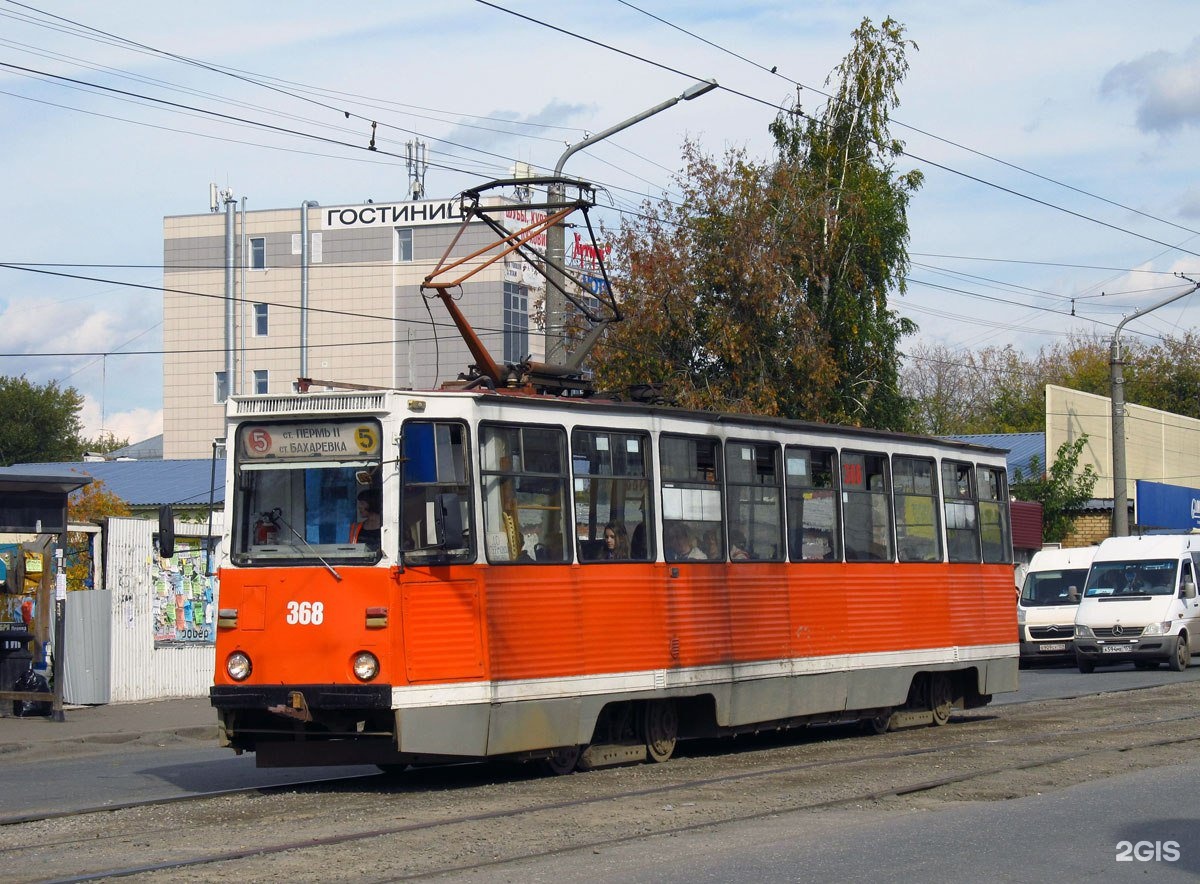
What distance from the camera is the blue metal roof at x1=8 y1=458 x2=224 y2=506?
46.7 metres

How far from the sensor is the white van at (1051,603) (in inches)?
1192

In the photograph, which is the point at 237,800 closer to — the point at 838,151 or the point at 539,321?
the point at 539,321

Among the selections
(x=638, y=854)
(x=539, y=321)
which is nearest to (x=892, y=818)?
(x=638, y=854)

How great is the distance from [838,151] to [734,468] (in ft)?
61.0

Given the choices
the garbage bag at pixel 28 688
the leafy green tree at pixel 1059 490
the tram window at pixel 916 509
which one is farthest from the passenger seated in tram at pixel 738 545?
the leafy green tree at pixel 1059 490

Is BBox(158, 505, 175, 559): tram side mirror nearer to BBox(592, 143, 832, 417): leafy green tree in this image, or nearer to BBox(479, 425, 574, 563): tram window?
BBox(479, 425, 574, 563): tram window

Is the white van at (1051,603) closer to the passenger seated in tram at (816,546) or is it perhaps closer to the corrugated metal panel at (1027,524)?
the corrugated metal panel at (1027,524)

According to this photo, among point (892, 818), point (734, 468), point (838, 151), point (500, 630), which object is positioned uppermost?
point (838, 151)

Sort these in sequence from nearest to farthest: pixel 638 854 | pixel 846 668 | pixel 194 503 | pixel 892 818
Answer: pixel 638 854 → pixel 892 818 → pixel 846 668 → pixel 194 503

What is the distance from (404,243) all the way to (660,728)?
2712 inches

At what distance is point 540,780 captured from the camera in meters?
12.4

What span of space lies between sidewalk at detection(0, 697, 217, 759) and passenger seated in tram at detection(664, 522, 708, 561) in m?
6.95

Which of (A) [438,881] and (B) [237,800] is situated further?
(B) [237,800]

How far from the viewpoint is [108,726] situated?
729 inches
